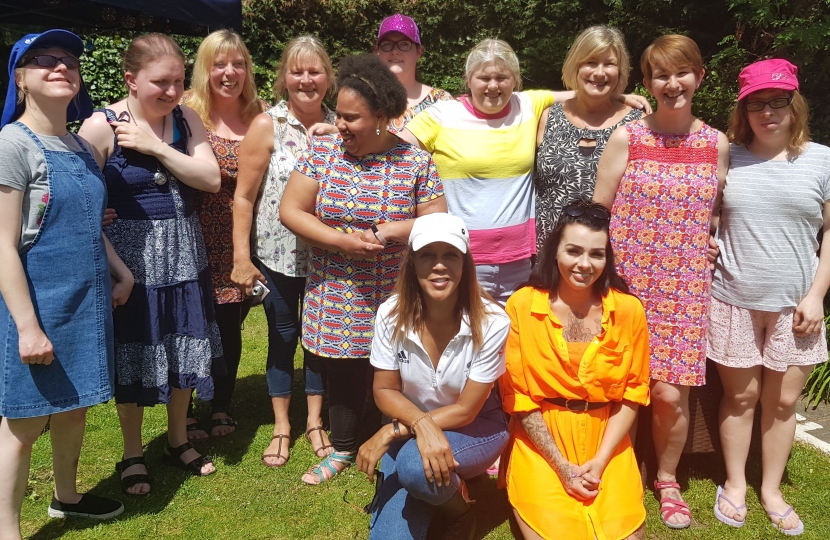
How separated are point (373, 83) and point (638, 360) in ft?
6.00

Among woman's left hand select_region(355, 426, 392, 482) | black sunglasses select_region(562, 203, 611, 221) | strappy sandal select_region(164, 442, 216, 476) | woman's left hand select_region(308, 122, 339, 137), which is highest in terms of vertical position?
woman's left hand select_region(308, 122, 339, 137)

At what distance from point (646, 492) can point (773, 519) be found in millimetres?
623

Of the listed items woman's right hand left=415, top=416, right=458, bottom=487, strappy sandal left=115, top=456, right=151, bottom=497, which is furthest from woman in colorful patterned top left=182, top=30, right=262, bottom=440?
woman's right hand left=415, top=416, right=458, bottom=487

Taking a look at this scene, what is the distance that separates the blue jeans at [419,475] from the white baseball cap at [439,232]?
0.83 m

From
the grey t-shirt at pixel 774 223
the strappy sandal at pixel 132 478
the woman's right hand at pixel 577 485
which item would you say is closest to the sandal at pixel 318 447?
the strappy sandal at pixel 132 478

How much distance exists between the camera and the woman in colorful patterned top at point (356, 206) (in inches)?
138

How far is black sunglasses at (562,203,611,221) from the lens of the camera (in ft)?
10.6

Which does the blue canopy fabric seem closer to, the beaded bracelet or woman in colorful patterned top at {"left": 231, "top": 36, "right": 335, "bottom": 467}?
woman in colorful patterned top at {"left": 231, "top": 36, "right": 335, "bottom": 467}

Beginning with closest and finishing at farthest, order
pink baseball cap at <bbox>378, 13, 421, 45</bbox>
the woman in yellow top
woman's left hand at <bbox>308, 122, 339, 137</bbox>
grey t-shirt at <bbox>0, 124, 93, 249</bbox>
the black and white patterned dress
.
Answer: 1. grey t-shirt at <bbox>0, 124, 93, 249</bbox>
2. the woman in yellow top
3. the black and white patterned dress
4. woman's left hand at <bbox>308, 122, 339, 137</bbox>
5. pink baseball cap at <bbox>378, 13, 421, 45</bbox>

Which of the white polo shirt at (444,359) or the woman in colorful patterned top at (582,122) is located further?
the woman in colorful patterned top at (582,122)

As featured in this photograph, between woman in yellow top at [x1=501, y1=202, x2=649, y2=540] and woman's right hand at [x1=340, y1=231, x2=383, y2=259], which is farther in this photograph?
woman's right hand at [x1=340, y1=231, x2=383, y2=259]

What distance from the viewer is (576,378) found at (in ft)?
10.6

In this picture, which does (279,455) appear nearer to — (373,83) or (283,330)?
(283,330)

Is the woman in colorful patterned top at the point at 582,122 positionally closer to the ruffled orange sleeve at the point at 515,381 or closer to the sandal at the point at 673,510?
the ruffled orange sleeve at the point at 515,381
